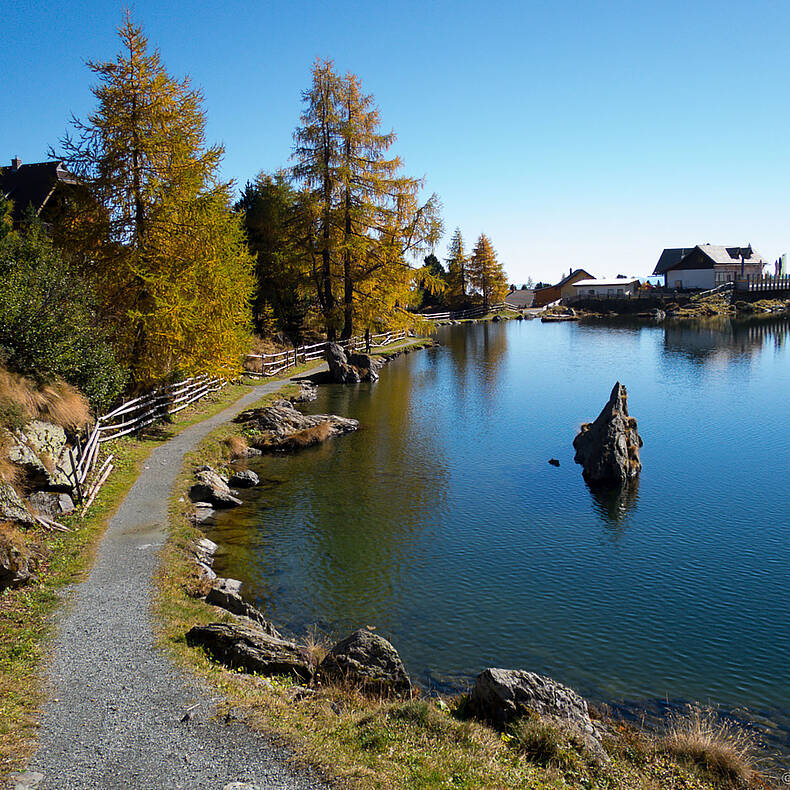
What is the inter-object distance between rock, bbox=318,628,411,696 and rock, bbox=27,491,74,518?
30.6ft

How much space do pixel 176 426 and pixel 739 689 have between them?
75.0 ft

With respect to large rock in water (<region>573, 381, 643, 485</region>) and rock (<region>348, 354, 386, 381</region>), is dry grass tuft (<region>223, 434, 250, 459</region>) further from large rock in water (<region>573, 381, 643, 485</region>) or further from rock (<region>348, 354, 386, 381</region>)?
rock (<region>348, 354, 386, 381</region>)

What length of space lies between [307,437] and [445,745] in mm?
21472

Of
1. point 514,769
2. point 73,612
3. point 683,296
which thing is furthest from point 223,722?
point 683,296

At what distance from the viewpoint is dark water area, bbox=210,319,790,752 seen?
512 inches

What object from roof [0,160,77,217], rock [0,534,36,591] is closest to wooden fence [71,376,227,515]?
rock [0,534,36,591]

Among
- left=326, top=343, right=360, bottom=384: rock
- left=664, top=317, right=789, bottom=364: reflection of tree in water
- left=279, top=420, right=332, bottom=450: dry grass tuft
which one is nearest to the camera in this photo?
left=279, top=420, right=332, bottom=450: dry grass tuft

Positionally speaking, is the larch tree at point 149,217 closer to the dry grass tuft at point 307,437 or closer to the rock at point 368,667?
the dry grass tuft at point 307,437

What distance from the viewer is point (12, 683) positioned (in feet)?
31.5

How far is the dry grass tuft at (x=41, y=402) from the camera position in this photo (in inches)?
671

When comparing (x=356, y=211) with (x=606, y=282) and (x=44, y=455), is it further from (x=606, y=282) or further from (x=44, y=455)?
(x=606, y=282)

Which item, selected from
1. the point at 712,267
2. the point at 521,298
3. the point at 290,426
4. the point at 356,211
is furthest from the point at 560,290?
the point at 290,426

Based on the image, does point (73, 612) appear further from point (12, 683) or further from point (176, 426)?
point (176, 426)

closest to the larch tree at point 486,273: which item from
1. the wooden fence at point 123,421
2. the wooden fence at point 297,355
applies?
the wooden fence at point 297,355
